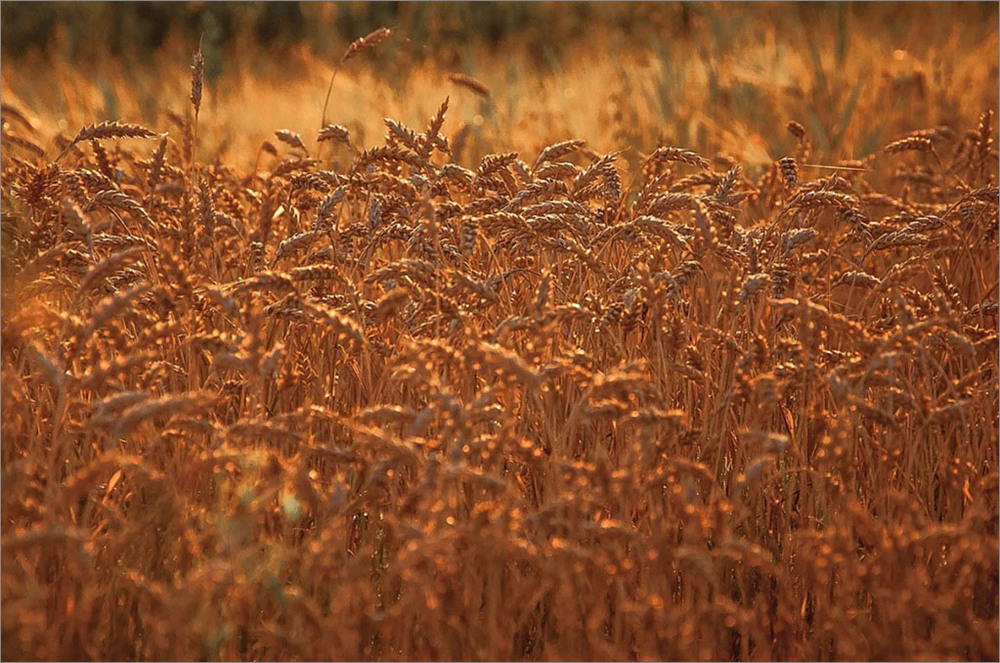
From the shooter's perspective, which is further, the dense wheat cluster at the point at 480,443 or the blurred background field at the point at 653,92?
the blurred background field at the point at 653,92

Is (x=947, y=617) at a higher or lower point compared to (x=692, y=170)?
lower

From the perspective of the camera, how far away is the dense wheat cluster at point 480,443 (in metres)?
1.41

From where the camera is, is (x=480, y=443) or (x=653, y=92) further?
(x=653, y=92)

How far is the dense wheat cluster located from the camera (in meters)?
1.41

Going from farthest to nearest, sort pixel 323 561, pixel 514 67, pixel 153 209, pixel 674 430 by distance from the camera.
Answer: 1. pixel 514 67
2. pixel 153 209
3. pixel 674 430
4. pixel 323 561

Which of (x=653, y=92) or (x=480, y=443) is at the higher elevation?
(x=653, y=92)

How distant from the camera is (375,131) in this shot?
13.6 ft

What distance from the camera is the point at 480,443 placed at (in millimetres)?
1516

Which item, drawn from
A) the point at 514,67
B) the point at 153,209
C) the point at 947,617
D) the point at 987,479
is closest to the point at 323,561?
the point at 947,617

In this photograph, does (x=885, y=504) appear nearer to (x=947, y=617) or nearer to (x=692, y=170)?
(x=947, y=617)

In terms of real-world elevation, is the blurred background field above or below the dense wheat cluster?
above

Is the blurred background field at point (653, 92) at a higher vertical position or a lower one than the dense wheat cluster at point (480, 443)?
higher

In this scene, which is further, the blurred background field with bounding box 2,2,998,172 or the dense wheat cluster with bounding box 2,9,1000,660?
the blurred background field with bounding box 2,2,998,172

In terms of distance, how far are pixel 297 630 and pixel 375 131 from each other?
2.94 m
